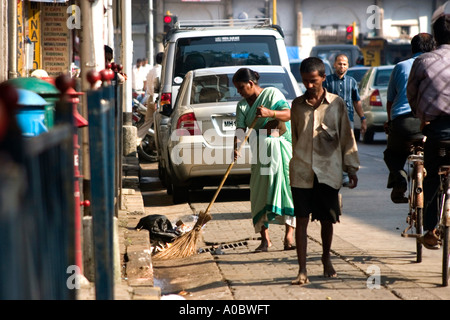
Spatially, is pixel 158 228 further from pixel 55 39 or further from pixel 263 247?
pixel 55 39

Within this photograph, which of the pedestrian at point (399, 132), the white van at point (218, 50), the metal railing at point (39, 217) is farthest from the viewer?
the white van at point (218, 50)

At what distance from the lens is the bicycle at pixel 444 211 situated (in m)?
5.75

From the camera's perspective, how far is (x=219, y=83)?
10633 mm

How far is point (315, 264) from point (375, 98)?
13008 mm

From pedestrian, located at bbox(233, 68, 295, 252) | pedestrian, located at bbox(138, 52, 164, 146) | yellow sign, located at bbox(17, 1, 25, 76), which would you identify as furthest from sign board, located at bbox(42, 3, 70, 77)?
pedestrian, located at bbox(233, 68, 295, 252)

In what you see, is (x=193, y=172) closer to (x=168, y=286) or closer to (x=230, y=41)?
(x=230, y=41)

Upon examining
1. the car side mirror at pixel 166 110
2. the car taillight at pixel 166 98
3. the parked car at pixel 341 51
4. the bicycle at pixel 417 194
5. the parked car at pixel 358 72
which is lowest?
the bicycle at pixel 417 194

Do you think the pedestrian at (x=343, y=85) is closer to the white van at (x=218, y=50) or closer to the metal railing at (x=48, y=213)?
the white van at (x=218, y=50)

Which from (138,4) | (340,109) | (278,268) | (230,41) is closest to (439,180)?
(340,109)

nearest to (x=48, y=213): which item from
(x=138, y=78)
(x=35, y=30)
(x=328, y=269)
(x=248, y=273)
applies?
(x=328, y=269)

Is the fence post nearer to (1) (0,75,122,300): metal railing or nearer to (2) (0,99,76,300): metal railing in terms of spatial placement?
(1) (0,75,122,300): metal railing

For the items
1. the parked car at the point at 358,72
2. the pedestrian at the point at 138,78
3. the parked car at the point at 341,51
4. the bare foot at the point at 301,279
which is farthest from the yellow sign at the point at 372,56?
the bare foot at the point at 301,279

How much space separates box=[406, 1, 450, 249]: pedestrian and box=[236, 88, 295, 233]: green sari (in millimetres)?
1505
